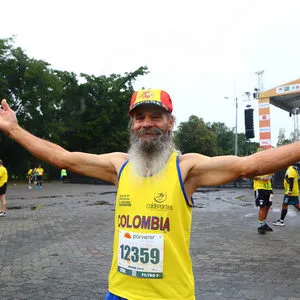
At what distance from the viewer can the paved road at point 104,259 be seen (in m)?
4.70

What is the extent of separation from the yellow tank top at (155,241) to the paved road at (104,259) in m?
2.58

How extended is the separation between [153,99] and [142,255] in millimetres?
964

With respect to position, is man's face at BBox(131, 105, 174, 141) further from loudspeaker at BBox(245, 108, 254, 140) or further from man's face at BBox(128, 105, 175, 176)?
loudspeaker at BBox(245, 108, 254, 140)

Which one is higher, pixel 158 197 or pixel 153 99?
pixel 153 99

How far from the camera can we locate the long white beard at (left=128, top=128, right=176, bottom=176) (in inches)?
90.7

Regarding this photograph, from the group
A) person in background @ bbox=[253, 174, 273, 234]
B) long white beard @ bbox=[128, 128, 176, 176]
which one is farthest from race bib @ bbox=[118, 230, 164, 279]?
person in background @ bbox=[253, 174, 273, 234]

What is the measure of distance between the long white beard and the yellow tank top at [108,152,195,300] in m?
0.06

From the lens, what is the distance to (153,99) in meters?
2.34

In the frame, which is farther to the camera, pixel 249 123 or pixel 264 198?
pixel 249 123

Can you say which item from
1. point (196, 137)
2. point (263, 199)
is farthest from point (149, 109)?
point (196, 137)

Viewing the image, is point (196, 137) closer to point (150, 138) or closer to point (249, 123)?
point (249, 123)

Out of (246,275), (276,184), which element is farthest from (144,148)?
(276,184)

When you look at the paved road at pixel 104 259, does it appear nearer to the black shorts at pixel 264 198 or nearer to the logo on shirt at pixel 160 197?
the black shorts at pixel 264 198

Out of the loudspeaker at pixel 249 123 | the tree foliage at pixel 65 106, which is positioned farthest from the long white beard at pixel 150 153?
the tree foliage at pixel 65 106
